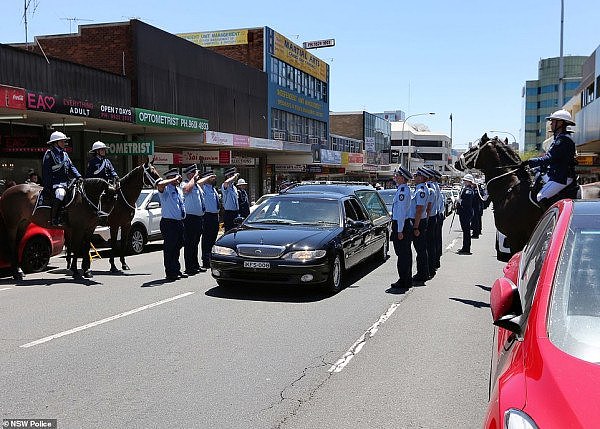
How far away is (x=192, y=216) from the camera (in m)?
11.5

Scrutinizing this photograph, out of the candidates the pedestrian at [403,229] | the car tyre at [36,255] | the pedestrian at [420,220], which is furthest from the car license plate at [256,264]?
the car tyre at [36,255]

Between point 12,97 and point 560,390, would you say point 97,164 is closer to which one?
point 12,97

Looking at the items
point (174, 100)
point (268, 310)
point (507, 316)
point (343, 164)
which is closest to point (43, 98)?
point (174, 100)

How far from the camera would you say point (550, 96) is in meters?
121

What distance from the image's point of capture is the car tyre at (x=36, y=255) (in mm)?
11344

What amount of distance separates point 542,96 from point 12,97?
407ft

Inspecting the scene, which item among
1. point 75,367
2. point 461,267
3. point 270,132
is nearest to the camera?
point 75,367

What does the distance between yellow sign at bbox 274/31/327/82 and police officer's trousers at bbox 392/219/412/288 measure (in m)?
32.9

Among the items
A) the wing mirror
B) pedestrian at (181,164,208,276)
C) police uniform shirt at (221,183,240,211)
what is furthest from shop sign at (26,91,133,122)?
the wing mirror

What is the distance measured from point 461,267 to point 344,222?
4073mm

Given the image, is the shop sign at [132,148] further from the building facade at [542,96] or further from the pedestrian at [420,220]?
the building facade at [542,96]

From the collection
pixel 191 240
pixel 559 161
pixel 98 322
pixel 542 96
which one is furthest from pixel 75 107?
pixel 542 96

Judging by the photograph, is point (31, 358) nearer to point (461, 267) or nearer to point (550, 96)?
point (461, 267)

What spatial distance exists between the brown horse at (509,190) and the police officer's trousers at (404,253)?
141 centimetres
